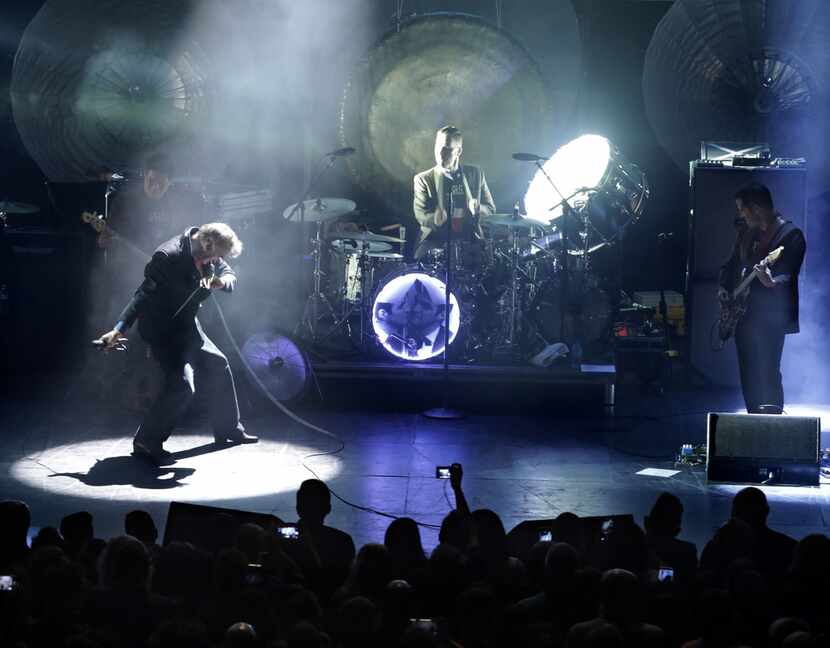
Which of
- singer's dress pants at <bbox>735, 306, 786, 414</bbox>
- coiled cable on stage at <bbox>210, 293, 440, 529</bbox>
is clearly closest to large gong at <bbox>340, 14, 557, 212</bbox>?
coiled cable on stage at <bbox>210, 293, 440, 529</bbox>

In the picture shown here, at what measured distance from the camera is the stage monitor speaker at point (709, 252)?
11.1 m

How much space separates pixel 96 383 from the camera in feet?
33.1

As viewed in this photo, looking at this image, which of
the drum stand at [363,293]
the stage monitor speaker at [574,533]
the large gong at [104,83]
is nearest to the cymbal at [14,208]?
the large gong at [104,83]

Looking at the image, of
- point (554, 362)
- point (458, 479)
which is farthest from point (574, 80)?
point (458, 479)

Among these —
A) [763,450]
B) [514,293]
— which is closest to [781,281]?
[763,450]

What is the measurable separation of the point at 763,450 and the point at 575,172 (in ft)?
15.3

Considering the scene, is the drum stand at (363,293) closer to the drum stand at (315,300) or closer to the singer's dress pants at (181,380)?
the drum stand at (315,300)

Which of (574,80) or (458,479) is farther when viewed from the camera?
(574,80)

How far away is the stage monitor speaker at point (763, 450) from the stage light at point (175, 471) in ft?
8.19

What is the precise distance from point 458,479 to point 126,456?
12.9ft

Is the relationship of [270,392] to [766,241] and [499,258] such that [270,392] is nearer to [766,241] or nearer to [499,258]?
[499,258]

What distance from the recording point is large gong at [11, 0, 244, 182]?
11500mm

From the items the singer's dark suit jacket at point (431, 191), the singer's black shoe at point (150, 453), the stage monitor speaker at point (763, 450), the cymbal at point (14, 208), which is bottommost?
the singer's black shoe at point (150, 453)

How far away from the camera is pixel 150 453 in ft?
25.2
